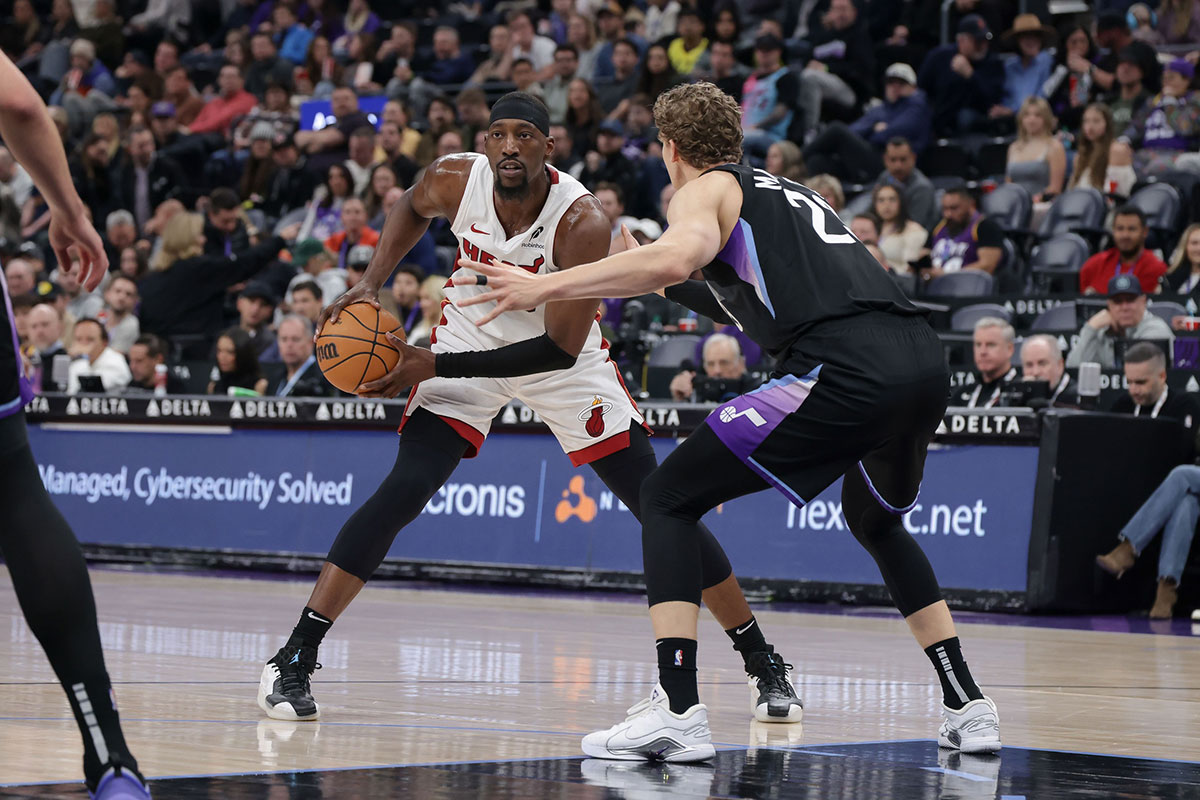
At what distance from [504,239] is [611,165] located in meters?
10.1

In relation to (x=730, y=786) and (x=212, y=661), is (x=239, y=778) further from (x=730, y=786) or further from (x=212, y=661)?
(x=212, y=661)

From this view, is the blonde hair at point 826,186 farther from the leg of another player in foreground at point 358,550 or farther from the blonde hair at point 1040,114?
the leg of another player in foreground at point 358,550

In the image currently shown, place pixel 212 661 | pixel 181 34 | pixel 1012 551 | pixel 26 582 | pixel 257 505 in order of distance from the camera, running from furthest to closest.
Result: pixel 181 34 → pixel 257 505 → pixel 1012 551 → pixel 212 661 → pixel 26 582

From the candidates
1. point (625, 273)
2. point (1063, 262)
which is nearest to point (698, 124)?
point (625, 273)

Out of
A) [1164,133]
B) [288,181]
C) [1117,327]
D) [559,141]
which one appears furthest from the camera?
[288,181]

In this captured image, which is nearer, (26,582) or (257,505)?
(26,582)

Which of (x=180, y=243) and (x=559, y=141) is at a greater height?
(x=559, y=141)

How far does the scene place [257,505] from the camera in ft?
40.0

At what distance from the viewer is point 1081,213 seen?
527 inches

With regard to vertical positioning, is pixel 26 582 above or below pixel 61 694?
above

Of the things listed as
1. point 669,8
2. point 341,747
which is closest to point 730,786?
point 341,747

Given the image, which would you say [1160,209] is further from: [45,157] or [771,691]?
[45,157]

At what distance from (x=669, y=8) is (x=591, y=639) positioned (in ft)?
37.3

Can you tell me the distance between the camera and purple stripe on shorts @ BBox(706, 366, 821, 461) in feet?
15.1
